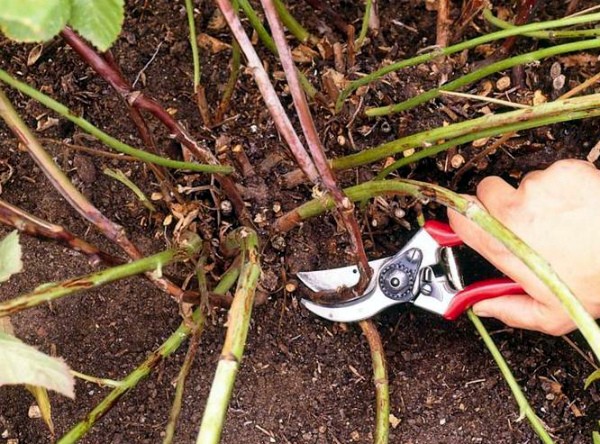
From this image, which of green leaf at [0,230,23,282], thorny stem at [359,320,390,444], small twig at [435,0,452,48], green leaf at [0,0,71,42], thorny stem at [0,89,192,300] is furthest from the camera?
small twig at [435,0,452,48]

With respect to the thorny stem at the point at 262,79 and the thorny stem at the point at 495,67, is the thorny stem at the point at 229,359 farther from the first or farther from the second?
the thorny stem at the point at 495,67

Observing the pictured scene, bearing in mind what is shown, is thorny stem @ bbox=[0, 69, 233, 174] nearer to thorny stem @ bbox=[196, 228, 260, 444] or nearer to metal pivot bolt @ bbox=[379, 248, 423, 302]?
thorny stem @ bbox=[196, 228, 260, 444]

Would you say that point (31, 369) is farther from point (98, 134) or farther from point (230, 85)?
point (230, 85)

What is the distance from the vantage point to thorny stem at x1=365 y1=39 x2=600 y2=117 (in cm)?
83

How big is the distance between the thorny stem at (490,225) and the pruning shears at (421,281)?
120 millimetres

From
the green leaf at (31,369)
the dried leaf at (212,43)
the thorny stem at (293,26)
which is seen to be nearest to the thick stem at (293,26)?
the thorny stem at (293,26)

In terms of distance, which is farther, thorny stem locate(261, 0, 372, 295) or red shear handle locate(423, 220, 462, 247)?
red shear handle locate(423, 220, 462, 247)

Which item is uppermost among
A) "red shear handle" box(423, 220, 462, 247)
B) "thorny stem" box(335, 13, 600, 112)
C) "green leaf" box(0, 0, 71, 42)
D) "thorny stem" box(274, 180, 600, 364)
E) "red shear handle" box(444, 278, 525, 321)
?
"green leaf" box(0, 0, 71, 42)

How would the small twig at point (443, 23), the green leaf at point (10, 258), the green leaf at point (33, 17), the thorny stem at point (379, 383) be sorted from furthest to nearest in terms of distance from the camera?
the small twig at point (443, 23), the thorny stem at point (379, 383), the green leaf at point (10, 258), the green leaf at point (33, 17)

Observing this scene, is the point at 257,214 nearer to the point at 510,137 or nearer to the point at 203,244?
the point at 203,244

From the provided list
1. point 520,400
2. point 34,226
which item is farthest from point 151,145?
point 520,400

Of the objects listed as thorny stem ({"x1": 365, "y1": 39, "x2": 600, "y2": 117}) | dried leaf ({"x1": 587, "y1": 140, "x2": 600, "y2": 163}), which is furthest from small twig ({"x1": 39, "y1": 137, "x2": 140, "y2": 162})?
dried leaf ({"x1": 587, "y1": 140, "x2": 600, "y2": 163})

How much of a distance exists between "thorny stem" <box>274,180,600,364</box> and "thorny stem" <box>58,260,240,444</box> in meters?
0.11

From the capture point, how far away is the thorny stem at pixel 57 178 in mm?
708
